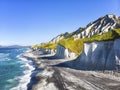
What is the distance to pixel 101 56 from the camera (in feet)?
227

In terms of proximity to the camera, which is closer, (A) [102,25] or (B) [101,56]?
(B) [101,56]

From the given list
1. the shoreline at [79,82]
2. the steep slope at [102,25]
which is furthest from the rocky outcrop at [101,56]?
the steep slope at [102,25]

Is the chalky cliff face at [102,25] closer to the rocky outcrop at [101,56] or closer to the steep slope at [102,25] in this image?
the steep slope at [102,25]

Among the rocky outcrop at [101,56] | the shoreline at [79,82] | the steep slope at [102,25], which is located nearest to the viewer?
the shoreline at [79,82]

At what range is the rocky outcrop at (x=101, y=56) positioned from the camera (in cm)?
6178

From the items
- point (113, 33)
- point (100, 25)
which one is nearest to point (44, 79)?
point (113, 33)

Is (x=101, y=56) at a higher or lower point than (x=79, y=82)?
higher

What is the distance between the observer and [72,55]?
109m

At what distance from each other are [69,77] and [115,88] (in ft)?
52.6

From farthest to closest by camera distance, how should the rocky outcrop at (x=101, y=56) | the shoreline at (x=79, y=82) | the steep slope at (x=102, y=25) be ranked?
the steep slope at (x=102, y=25)
the rocky outcrop at (x=101, y=56)
the shoreline at (x=79, y=82)

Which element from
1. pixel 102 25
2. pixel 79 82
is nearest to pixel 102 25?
pixel 102 25

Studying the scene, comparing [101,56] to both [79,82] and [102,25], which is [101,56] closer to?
[79,82]

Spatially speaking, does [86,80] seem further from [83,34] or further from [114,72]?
[83,34]

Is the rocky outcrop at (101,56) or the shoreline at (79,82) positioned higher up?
the rocky outcrop at (101,56)
